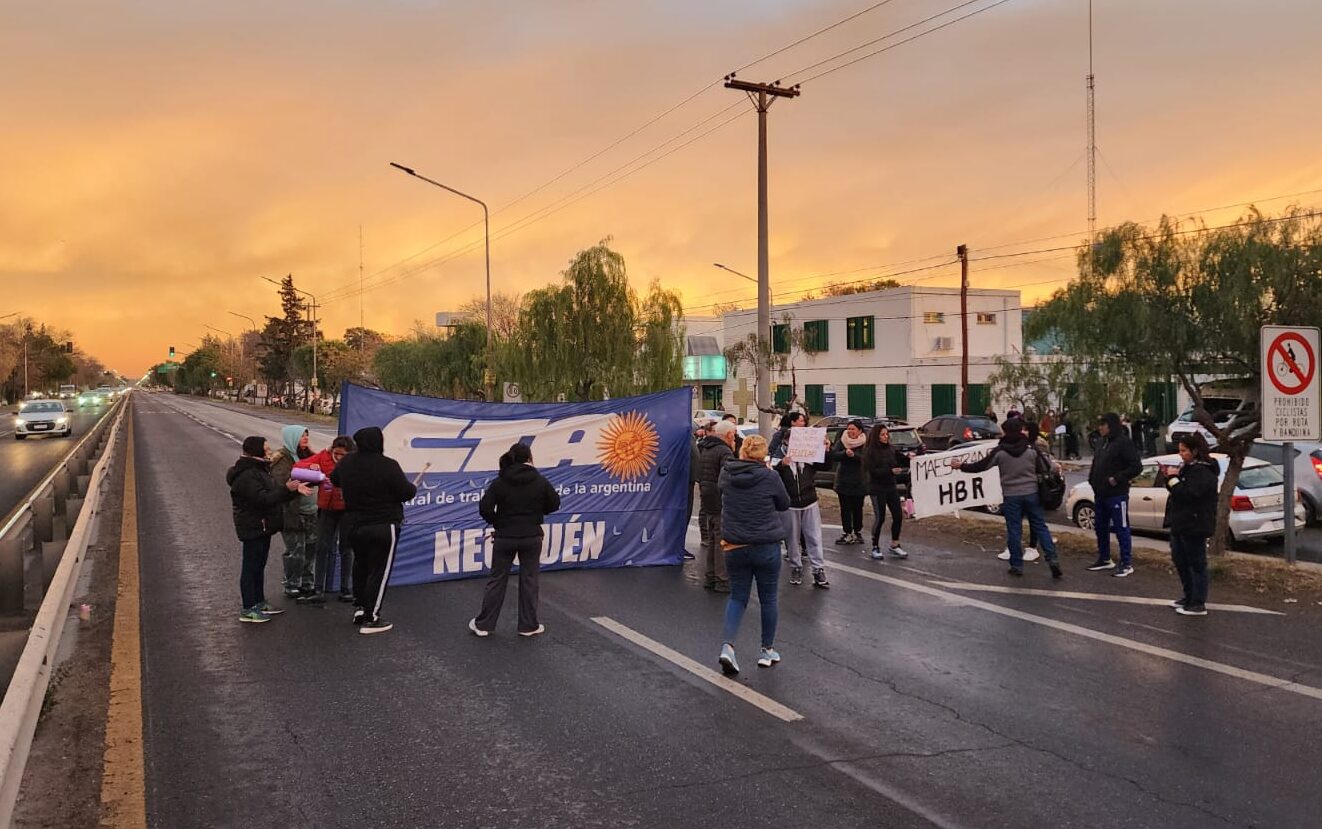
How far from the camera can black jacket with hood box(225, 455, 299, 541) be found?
8062 mm

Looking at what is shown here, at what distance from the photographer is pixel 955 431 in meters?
26.0

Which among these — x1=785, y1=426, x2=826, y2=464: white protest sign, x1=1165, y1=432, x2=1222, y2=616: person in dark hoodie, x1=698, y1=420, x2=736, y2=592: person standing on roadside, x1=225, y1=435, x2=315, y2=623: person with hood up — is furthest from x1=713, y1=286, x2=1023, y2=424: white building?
x1=225, y1=435, x2=315, y2=623: person with hood up

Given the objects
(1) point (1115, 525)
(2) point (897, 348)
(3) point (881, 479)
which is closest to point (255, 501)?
(3) point (881, 479)

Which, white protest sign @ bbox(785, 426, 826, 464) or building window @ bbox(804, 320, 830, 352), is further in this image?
building window @ bbox(804, 320, 830, 352)

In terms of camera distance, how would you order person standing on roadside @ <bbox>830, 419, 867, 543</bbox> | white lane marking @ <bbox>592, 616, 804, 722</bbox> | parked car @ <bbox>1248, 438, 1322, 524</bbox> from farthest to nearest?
parked car @ <bbox>1248, 438, 1322, 524</bbox>, person standing on roadside @ <bbox>830, 419, 867, 543</bbox>, white lane marking @ <bbox>592, 616, 804, 722</bbox>

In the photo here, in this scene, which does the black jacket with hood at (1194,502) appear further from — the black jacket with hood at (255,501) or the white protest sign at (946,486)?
the black jacket with hood at (255,501)

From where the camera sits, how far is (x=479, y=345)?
5312 centimetres

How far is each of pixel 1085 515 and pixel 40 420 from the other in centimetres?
4048

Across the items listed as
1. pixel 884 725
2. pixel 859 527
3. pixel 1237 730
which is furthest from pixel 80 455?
pixel 1237 730

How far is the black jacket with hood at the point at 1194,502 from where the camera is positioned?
336 inches

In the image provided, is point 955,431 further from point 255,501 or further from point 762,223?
point 255,501

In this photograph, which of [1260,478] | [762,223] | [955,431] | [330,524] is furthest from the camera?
[955,431]

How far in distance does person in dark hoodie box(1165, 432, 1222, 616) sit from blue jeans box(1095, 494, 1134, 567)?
194 cm

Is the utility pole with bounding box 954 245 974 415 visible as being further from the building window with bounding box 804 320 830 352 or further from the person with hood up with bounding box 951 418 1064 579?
the person with hood up with bounding box 951 418 1064 579
